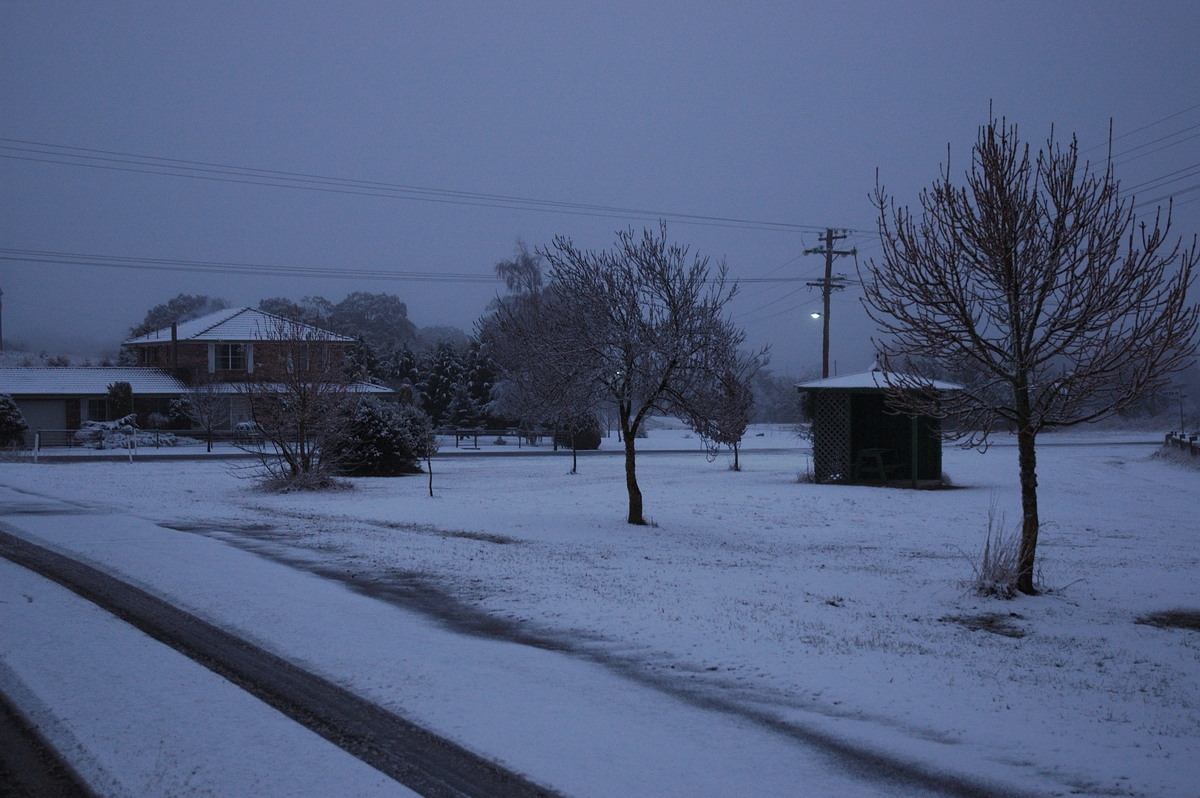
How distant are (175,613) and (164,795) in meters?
4.06

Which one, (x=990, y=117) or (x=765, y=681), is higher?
(x=990, y=117)

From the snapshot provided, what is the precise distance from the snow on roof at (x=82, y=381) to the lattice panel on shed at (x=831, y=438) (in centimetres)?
4040

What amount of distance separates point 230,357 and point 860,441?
4095cm

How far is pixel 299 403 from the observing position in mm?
22000

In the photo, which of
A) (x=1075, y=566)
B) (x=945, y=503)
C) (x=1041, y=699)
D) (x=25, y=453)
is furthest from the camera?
(x=25, y=453)

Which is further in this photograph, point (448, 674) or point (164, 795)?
point (448, 674)

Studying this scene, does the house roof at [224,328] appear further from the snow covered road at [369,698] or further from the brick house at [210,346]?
the snow covered road at [369,698]

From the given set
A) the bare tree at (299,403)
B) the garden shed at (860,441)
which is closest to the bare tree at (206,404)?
the bare tree at (299,403)

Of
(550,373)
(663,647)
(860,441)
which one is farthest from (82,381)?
(663,647)

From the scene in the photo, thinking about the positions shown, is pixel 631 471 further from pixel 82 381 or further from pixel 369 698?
pixel 82 381

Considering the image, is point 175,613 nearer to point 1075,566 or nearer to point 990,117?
point 990,117

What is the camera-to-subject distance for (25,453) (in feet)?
110

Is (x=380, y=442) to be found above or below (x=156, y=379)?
below

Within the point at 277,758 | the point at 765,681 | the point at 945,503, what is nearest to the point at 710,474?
the point at 945,503
